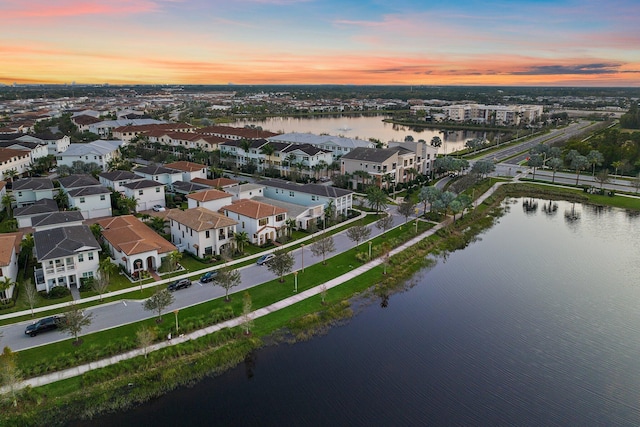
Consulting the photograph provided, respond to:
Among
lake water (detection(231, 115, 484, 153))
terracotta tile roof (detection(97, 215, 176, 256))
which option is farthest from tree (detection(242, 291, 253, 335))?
lake water (detection(231, 115, 484, 153))

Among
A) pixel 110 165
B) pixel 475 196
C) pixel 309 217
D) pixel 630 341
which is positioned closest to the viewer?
pixel 630 341

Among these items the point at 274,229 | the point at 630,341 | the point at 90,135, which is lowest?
the point at 630,341

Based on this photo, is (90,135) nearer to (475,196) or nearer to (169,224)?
(169,224)

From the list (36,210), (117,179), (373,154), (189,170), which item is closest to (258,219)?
(36,210)

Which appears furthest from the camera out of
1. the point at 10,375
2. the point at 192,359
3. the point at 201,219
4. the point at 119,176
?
the point at 119,176

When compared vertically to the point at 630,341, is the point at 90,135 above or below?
above

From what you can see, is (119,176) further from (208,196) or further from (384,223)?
(384,223)

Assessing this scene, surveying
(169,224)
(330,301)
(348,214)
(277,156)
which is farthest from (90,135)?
(330,301)

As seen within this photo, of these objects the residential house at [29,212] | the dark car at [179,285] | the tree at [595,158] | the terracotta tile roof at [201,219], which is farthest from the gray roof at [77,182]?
the tree at [595,158]
